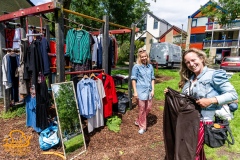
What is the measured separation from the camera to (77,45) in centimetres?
383

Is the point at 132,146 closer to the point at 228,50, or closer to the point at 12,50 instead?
the point at 12,50

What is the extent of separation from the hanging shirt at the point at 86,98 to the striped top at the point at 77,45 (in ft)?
1.77

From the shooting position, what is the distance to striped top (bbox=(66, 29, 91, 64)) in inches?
150

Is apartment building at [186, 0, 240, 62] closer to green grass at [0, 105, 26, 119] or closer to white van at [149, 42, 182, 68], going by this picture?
white van at [149, 42, 182, 68]

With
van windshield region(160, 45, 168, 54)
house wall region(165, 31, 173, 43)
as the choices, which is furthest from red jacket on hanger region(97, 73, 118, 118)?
house wall region(165, 31, 173, 43)

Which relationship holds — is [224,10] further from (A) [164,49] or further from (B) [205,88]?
(B) [205,88]

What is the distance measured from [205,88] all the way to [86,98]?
2.45 meters

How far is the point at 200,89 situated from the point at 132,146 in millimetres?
2219

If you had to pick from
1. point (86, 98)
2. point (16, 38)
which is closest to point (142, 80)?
point (86, 98)

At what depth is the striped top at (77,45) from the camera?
381 centimetres

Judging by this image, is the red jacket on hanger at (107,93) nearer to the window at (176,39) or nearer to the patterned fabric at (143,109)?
the patterned fabric at (143,109)

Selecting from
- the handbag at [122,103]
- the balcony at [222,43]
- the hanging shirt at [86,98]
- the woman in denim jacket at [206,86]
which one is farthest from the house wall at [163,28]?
the woman in denim jacket at [206,86]

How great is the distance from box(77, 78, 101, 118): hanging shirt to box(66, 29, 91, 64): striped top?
0.54 metres

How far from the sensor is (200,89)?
6.44 ft
